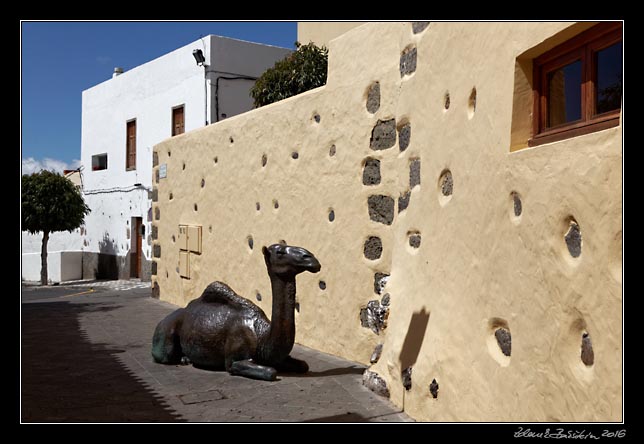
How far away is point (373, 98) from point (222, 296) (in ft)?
8.52

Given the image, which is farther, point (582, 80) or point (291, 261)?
point (291, 261)

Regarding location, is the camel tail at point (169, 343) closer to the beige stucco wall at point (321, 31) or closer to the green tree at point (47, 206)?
the beige stucco wall at point (321, 31)

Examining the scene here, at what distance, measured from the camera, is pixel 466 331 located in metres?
4.04

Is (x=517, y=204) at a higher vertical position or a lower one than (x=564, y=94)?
lower

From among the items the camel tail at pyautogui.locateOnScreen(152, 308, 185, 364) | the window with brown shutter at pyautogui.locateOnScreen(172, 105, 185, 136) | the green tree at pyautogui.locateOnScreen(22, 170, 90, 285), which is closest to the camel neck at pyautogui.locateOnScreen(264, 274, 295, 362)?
the camel tail at pyautogui.locateOnScreen(152, 308, 185, 364)

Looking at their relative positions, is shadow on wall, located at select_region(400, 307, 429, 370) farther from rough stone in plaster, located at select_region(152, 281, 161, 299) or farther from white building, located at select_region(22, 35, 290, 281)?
white building, located at select_region(22, 35, 290, 281)

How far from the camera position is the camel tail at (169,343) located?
6262 millimetres

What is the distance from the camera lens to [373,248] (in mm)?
6285

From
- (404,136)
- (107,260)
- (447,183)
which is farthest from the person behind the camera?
(107,260)

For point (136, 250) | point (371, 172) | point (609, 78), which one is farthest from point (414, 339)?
point (136, 250)

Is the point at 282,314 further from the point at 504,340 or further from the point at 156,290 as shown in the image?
the point at 156,290

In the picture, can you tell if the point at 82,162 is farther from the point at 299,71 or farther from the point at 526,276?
the point at 526,276

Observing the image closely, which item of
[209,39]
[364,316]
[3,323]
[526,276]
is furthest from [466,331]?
[209,39]

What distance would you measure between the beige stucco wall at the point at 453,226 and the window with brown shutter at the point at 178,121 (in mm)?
6815
